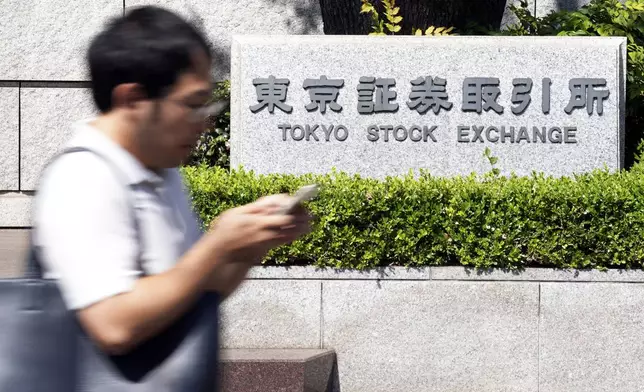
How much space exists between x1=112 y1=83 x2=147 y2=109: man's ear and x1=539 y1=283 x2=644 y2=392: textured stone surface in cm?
444

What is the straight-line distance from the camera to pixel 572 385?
5.77m

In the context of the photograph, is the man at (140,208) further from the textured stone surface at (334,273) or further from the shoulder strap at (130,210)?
the textured stone surface at (334,273)

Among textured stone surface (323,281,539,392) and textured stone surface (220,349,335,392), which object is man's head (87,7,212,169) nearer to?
textured stone surface (220,349,335,392)

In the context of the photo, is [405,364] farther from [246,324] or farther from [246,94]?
[246,94]

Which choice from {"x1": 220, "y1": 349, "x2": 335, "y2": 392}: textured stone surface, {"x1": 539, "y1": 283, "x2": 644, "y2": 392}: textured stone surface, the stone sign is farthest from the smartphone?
the stone sign

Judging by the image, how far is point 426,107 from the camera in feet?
22.6

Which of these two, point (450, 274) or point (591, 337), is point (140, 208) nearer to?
point (450, 274)

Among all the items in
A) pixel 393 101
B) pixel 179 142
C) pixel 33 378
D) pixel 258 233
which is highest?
pixel 393 101

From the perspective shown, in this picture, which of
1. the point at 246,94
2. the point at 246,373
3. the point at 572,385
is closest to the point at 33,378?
the point at 246,373

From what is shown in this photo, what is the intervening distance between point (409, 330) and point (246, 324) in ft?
3.10

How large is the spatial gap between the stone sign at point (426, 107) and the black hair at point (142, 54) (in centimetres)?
515

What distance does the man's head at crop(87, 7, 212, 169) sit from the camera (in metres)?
1.68

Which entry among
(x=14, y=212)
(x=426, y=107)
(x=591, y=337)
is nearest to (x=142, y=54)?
(x=591, y=337)

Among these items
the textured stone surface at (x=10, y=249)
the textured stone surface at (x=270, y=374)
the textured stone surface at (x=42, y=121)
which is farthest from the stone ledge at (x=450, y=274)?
the textured stone surface at (x=42, y=121)
